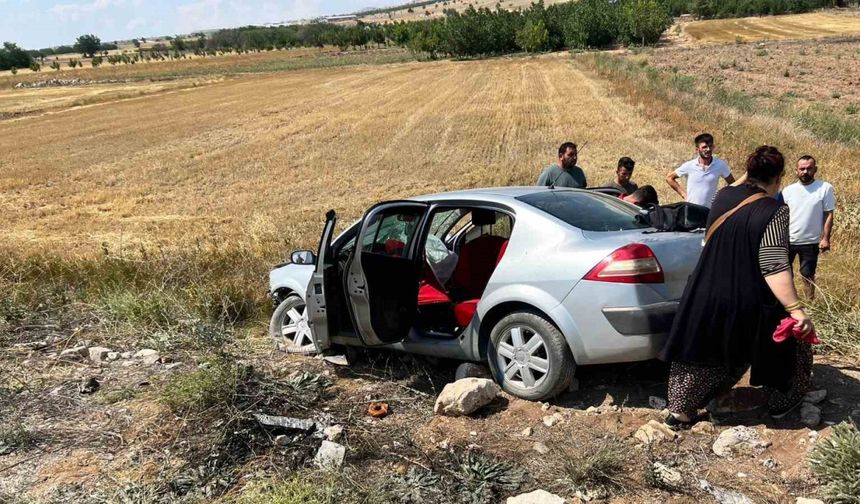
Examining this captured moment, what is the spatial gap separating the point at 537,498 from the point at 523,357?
1.20 metres

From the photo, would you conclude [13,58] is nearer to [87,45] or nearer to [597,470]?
[87,45]

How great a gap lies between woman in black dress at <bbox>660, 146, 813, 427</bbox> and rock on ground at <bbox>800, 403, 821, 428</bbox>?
0.10 meters

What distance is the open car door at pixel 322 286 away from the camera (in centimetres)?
466

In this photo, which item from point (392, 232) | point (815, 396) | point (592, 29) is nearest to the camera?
point (815, 396)

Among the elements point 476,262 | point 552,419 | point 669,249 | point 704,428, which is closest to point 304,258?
point 476,262

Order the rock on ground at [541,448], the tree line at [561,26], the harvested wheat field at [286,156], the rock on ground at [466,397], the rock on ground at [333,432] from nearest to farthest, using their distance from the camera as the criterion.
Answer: the rock on ground at [541,448]
the rock on ground at [333,432]
the rock on ground at [466,397]
the harvested wheat field at [286,156]
the tree line at [561,26]

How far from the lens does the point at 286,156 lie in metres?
21.2

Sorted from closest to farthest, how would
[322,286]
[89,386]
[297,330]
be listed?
[322,286] → [89,386] → [297,330]

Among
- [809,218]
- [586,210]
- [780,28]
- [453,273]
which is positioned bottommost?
[453,273]

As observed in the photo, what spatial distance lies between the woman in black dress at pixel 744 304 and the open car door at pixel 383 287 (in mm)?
1703

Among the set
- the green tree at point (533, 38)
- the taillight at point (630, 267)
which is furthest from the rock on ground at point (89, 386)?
the green tree at point (533, 38)

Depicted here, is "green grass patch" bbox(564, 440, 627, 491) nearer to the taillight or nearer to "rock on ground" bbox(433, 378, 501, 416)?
"rock on ground" bbox(433, 378, 501, 416)

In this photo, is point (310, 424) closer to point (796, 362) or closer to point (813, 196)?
point (796, 362)

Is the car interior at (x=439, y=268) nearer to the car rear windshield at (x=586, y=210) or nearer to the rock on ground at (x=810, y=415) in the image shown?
the car rear windshield at (x=586, y=210)
